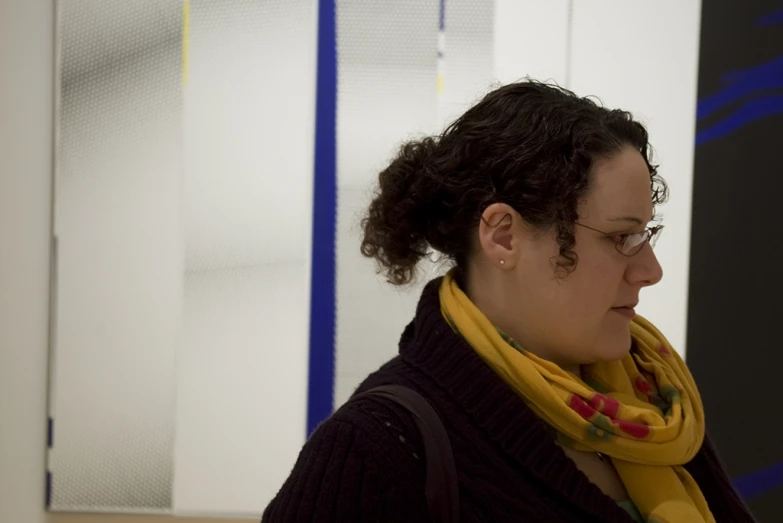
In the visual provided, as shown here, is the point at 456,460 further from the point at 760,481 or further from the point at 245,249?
the point at 760,481

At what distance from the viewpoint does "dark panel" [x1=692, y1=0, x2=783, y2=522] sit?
84.7 inches

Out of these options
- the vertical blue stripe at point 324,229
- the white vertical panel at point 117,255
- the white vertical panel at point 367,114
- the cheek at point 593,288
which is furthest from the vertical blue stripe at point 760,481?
the white vertical panel at point 117,255

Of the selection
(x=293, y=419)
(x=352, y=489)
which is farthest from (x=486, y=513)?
(x=293, y=419)

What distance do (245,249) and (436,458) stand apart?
1.32 meters

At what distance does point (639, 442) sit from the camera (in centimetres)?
116

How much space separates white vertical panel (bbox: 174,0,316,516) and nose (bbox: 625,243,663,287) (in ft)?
3.86

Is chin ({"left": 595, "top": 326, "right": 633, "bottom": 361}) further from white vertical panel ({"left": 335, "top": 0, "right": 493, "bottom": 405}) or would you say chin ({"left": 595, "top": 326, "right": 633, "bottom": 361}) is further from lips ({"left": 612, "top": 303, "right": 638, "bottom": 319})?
A: white vertical panel ({"left": 335, "top": 0, "right": 493, "bottom": 405})

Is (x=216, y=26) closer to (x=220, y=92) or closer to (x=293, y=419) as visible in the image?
(x=220, y=92)

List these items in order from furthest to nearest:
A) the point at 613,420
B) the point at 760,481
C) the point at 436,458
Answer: the point at 760,481 < the point at 613,420 < the point at 436,458

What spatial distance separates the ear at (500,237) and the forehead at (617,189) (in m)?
0.11

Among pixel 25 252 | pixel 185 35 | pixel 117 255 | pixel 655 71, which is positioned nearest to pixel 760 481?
pixel 655 71

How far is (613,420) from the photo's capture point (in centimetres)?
115

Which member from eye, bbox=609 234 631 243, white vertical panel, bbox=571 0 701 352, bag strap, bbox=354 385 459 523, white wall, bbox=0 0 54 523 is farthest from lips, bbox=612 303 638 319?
white wall, bbox=0 0 54 523

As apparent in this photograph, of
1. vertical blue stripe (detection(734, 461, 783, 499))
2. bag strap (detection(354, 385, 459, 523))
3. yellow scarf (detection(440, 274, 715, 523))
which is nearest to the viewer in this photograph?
bag strap (detection(354, 385, 459, 523))
